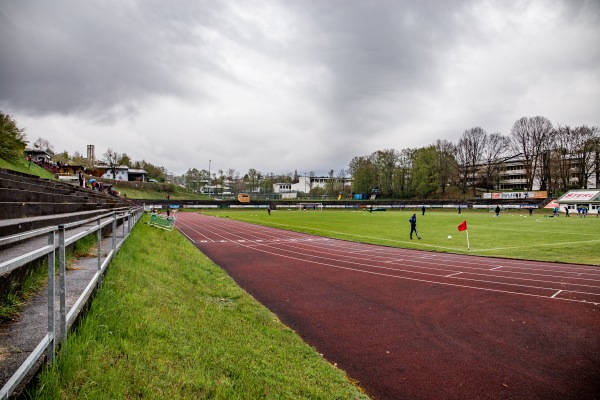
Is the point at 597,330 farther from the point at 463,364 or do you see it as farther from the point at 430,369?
the point at 430,369

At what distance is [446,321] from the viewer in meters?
7.70

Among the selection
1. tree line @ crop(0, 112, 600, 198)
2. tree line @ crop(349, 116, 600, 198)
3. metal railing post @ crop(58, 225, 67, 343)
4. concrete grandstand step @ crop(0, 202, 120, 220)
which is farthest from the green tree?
tree line @ crop(349, 116, 600, 198)

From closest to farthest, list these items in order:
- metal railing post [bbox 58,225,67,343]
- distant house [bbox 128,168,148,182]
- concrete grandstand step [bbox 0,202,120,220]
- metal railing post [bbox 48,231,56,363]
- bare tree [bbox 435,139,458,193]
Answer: metal railing post [bbox 48,231,56,363], metal railing post [bbox 58,225,67,343], concrete grandstand step [bbox 0,202,120,220], bare tree [bbox 435,139,458,193], distant house [bbox 128,168,148,182]

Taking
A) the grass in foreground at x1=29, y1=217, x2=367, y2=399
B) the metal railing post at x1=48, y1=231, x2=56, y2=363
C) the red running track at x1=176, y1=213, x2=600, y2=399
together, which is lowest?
the red running track at x1=176, y1=213, x2=600, y2=399

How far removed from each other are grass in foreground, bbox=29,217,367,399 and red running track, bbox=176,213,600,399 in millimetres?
872

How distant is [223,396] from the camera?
12.1ft

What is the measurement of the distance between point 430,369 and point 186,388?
400 centimetres

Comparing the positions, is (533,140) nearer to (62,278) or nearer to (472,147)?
(472,147)

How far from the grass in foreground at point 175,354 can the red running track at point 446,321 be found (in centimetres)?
87

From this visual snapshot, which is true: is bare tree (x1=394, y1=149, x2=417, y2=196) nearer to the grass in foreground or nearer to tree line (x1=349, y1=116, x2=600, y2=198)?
tree line (x1=349, y1=116, x2=600, y2=198)

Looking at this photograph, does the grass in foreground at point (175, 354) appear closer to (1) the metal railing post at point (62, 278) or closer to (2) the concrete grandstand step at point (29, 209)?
(1) the metal railing post at point (62, 278)

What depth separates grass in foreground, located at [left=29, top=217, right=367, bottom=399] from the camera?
120 inches

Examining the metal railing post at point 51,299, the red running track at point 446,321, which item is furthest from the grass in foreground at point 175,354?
the red running track at point 446,321

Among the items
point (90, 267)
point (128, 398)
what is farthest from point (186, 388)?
point (90, 267)
